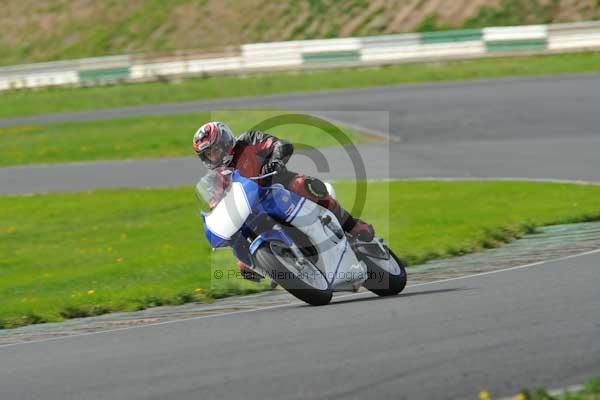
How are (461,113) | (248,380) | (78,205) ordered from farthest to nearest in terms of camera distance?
1. (461,113)
2. (78,205)
3. (248,380)

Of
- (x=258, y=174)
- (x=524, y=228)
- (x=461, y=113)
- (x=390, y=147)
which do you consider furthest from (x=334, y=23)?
(x=258, y=174)

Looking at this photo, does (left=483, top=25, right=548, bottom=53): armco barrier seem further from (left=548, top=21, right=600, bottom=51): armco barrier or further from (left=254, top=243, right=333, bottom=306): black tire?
(left=254, top=243, right=333, bottom=306): black tire

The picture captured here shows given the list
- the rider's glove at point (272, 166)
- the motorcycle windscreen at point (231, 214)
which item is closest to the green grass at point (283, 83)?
the rider's glove at point (272, 166)

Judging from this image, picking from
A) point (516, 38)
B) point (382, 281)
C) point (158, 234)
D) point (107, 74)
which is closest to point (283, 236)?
point (382, 281)

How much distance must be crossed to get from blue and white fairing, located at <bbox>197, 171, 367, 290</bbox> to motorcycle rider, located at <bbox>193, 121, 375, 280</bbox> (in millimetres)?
132

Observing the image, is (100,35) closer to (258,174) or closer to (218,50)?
(218,50)

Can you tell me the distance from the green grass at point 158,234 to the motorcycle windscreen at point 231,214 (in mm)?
2494

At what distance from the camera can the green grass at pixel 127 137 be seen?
24.3m

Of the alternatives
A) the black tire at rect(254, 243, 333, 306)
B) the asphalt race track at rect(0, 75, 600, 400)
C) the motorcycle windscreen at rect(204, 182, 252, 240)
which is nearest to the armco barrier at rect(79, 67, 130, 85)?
the asphalt race track at rect(0, 75, 600, 400)

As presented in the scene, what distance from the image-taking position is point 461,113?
24.6m

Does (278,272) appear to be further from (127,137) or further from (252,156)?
(127,137)

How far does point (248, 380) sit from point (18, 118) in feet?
89.1

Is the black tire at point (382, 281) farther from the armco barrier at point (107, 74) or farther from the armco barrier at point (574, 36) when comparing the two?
the armco barrier at point (107, 74)

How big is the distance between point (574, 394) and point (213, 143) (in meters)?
4.06
